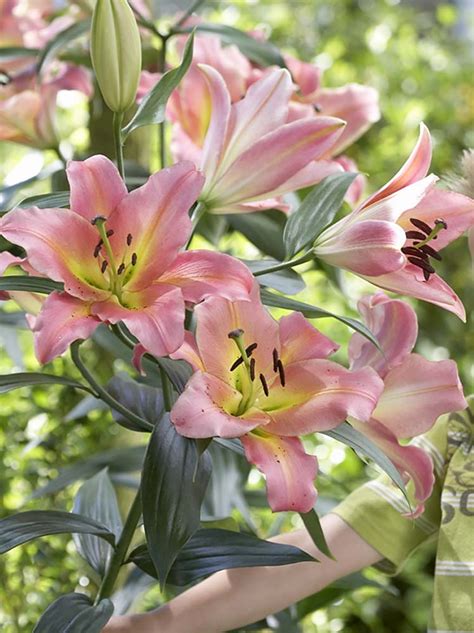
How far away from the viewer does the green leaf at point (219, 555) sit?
812 mm

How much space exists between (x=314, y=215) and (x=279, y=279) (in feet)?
0.30

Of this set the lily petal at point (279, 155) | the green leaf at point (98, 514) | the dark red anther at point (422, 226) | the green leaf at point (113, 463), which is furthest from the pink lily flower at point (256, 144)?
the green leaf at point (113, 463)

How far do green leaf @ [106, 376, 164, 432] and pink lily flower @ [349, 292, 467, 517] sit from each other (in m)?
0.18

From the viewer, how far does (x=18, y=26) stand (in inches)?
49.9

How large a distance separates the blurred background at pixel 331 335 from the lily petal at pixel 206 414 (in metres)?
0.34

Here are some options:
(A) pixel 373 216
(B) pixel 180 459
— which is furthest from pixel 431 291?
(B) pixel 180 459

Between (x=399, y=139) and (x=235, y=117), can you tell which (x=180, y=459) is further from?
(x=399, y=139)

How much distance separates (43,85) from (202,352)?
0.51m

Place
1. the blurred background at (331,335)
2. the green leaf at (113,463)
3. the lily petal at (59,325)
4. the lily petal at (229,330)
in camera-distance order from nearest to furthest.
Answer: the lily petal at (59,325), the lily petal at (229,330), the green leaf at (113,463), the blurred background at (331,335)

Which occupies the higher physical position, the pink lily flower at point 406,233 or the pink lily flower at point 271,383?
the pink lily flower at point 406,233

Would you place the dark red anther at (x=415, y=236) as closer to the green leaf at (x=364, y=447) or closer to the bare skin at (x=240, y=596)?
the green leaf at (x=364, y=447)

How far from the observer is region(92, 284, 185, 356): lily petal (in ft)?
2.13

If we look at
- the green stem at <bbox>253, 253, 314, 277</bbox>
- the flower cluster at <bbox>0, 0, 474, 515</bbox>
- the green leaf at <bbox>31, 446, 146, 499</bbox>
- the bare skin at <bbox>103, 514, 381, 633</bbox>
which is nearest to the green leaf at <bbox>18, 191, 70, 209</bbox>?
the flower cluster at <bbox>0, 0, 474, 515</bbox>

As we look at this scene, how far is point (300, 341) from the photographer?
74 centimetres
